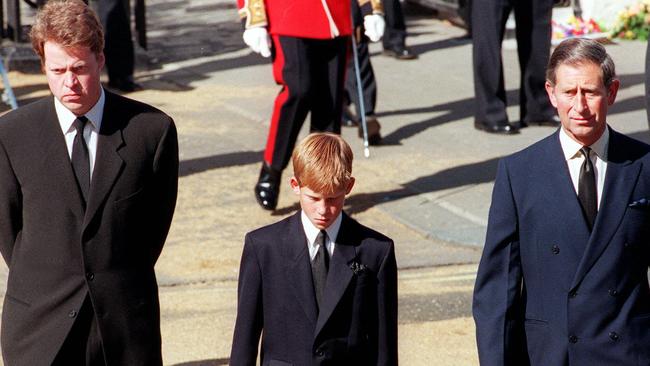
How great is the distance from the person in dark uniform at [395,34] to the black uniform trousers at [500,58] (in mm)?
2844

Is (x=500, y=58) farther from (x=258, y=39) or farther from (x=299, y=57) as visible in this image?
(x=258, y=39)

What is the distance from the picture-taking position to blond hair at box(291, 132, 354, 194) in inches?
159

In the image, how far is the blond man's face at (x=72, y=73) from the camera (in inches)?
161

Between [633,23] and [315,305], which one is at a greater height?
[315,305]

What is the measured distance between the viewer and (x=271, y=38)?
8.08 metres

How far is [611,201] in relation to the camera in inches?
158

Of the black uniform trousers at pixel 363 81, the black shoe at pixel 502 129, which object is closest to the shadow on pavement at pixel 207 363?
the black uniform trousers at pixel 363 81

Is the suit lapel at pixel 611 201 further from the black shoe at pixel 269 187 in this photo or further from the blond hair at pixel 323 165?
the black shoe at pixel 269 187

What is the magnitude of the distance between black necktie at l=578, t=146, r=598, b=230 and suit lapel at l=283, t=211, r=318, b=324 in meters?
0.82

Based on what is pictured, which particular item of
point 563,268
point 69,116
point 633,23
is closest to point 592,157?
point 563,268

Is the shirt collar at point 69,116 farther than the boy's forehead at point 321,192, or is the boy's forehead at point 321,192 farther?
the shirt collar at point 69,116

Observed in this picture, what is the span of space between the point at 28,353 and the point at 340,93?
166 inches

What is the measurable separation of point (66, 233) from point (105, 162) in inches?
9.4

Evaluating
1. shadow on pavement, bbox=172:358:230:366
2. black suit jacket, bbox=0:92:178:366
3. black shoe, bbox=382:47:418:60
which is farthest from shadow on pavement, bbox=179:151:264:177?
black suit jacket, bbox=0:92:178:366
